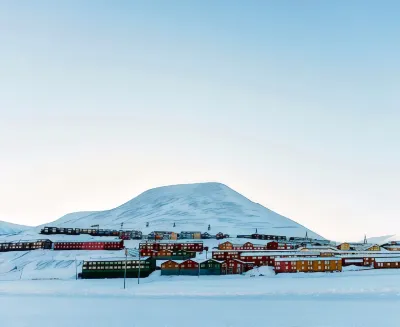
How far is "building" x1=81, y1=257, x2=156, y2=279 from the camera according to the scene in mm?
63156

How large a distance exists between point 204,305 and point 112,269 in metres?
32.9

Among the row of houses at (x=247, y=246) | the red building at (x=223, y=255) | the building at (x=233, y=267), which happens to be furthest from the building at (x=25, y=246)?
the building at (x=233, y=267)

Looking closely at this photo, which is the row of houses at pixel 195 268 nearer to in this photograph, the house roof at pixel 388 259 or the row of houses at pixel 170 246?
the row of houses at pixel 170 246

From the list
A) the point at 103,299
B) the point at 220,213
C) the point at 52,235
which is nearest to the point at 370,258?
the point at 103,299

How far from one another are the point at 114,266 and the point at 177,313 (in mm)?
35776

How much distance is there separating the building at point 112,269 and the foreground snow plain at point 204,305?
901 centimetres

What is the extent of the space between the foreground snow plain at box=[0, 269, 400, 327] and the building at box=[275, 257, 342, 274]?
13.2m

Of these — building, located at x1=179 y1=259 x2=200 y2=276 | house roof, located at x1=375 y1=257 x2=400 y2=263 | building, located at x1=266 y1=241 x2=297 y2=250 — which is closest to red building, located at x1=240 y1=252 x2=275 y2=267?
building, located at x1=179 y1=259 x2=200 y2=276

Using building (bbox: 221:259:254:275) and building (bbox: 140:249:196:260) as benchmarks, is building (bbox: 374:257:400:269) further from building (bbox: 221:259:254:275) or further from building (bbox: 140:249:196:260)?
building (bbox: 140:249:196:260)

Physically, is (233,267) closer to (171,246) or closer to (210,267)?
(210,267)

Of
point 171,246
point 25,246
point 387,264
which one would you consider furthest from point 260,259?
point 25,246

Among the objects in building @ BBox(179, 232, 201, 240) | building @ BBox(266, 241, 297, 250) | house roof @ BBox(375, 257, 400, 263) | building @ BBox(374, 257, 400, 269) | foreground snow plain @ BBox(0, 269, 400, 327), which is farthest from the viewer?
building @ BBox(179, 232, 201, 240)

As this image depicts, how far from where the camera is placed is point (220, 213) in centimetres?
18775

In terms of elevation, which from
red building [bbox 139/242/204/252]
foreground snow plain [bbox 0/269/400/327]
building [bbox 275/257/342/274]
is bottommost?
foreground snow plain [bbox 0/269/400/327]
